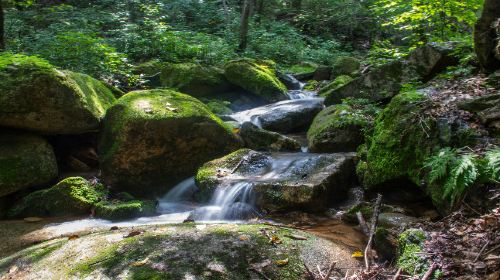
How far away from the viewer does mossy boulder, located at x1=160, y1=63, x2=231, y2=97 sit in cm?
1223

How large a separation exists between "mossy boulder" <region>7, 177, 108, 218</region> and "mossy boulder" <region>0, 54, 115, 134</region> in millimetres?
1294

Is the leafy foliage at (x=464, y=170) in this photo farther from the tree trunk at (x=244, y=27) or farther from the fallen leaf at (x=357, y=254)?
the tree trunk at (x=244, y=27)

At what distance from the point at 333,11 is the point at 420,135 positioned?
20255mm

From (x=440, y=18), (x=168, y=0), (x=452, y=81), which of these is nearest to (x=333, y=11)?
(x=168, y=0)

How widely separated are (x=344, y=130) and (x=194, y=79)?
20.6ft

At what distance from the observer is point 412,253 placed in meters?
3.11

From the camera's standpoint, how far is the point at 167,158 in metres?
7.48

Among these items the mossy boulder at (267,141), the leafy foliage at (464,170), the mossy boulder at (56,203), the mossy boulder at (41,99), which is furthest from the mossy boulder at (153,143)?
the leafy foliage at (464,170)

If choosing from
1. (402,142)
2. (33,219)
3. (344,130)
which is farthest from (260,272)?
(344,130)

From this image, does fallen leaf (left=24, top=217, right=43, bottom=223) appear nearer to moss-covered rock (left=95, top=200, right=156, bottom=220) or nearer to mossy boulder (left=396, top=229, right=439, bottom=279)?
moss-covered rock (left=95, top=200, right=156, bottom=220)

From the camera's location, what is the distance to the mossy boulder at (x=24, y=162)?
6.53m

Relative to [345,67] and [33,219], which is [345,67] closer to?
[345,67]

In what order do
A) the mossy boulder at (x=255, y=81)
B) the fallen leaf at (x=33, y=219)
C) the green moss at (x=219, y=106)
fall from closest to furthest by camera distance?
1. the fallen leaf at (x=33, y=219)
2. the green moss at (x=219, y=106)
3. the mossy boulder at (x=255, y=81)

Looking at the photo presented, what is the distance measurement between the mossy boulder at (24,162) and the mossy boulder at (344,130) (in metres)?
5.16
